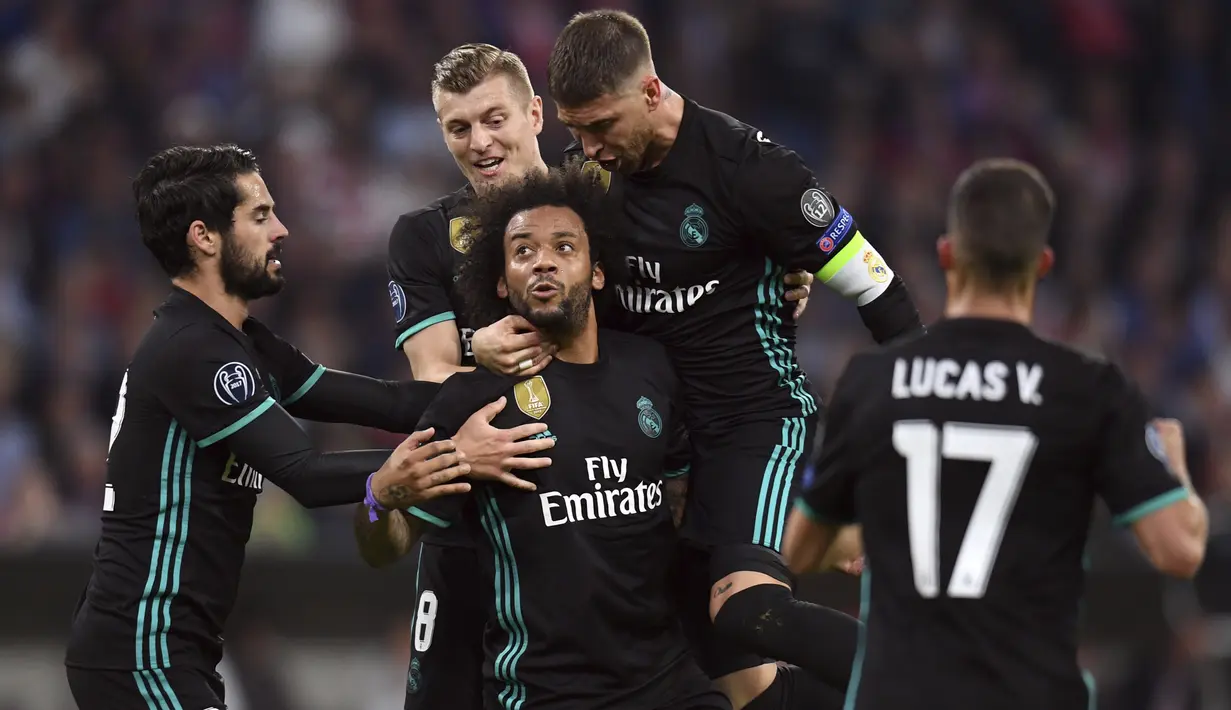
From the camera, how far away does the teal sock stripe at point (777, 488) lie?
17.0ft

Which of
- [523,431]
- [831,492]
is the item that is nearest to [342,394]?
[523,431]

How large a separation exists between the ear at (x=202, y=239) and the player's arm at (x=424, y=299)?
2.34 ft

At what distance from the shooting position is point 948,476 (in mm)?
3891

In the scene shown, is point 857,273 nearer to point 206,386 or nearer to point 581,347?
point 581,347

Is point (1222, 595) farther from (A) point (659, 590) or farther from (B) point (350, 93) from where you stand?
(B) point (350, 93)

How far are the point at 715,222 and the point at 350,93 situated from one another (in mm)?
6856

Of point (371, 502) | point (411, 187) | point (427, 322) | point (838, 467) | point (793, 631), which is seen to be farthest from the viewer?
point (411, 187)

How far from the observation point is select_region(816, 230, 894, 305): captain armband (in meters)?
5.18

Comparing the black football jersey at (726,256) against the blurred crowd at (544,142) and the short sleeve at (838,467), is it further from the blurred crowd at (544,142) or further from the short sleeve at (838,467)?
the blurred crowd at (544,142)

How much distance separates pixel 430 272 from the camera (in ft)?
18.8

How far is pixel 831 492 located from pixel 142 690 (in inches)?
86.1

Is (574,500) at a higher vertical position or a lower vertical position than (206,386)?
lower

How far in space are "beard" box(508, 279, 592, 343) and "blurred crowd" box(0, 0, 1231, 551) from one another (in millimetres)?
4296

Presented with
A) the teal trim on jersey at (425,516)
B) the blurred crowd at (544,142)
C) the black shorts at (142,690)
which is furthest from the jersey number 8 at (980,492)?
the blurred crowd at (544,142)
